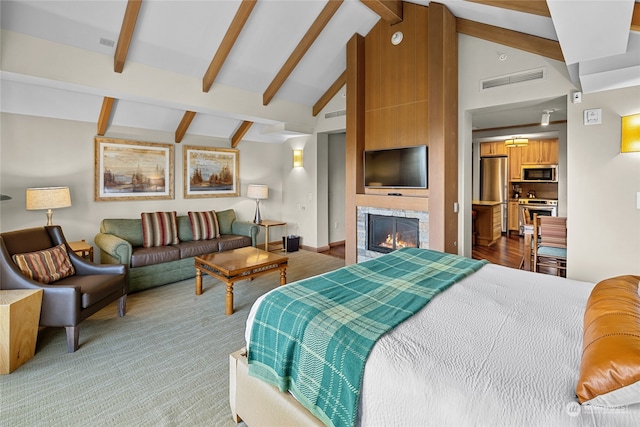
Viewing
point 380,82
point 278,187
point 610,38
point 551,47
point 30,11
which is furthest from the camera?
point 278,187

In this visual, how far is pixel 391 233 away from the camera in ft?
15.6

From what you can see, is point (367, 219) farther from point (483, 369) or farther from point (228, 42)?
point (483, 369)

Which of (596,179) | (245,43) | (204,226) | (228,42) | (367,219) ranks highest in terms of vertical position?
(245,43)

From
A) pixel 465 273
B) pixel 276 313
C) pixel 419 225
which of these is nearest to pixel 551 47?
pixel 419 225

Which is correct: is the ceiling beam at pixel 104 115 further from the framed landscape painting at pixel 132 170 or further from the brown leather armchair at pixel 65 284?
the brown leather armchair at pixel 65 284

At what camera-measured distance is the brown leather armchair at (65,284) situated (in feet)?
8.41

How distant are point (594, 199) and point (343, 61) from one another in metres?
4.08

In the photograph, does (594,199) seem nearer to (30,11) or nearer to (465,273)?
(465,273)

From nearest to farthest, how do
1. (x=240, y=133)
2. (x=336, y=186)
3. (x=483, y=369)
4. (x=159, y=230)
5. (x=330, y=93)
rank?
1. (x=483, y=369)
2. (x=159, y=230)
3. (x=330, y=93)
4. (x=240, y=133)
5. (x=336, y=186)

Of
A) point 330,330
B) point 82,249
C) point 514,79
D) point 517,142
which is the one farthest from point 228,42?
point 517,142

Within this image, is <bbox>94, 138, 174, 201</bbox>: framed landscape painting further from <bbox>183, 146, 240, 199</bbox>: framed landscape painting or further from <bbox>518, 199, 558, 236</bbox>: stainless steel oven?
<bbox>518, 199, 558, 236</bbox>: stainless steel oven

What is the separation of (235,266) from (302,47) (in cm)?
333

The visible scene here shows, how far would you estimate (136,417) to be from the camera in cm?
188

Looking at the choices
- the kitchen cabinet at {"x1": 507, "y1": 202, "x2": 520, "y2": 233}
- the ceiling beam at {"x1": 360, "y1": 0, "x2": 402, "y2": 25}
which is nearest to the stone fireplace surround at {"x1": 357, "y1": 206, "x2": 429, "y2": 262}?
the ceiling beam at {"x1": 360, "y1": 0, "x2": 402, "y2": 25}
